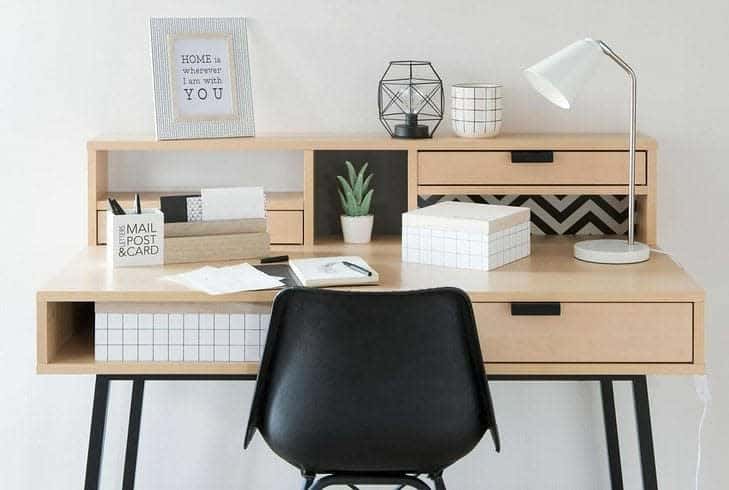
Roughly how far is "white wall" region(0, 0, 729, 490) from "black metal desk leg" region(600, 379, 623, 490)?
0.25 feet

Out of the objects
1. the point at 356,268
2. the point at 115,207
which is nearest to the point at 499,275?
the point at 356,268

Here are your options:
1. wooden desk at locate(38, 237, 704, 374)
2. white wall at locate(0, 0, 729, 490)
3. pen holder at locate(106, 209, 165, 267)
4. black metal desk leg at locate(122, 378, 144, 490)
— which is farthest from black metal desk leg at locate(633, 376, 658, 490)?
black metal desk leg at locate(122, 378, 144, 490)

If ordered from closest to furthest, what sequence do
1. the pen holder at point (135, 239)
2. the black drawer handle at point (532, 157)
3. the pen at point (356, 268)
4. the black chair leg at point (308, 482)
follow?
the black chair leg at point (308, 482) < the pen at point (356, 268) < the pen holder at point (135, 239) < the black drawer handle at point (532, 157)

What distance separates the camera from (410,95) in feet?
8.73

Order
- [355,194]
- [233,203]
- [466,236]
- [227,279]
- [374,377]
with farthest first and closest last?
[355,194]
[233,203]
[466,236]
[227,279]
[374,377]

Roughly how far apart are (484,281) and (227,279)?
0.50 meters

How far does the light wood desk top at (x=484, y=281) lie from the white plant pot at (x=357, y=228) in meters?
0.13

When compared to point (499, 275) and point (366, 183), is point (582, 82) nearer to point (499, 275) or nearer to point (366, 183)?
point (499, 275)

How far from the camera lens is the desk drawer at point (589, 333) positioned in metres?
2.15

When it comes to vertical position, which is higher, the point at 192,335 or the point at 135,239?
the point at 135,239

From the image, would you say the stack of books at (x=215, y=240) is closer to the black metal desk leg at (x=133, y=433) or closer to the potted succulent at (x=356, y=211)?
the potted succulent at (x=356, y=211)

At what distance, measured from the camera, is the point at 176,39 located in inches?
103

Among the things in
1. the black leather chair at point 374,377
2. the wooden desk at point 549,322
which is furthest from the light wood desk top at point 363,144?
the black leather chair at point 374,377

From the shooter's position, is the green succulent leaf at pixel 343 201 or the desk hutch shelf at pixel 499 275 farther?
the green succulent leaf at pixel 343 201
